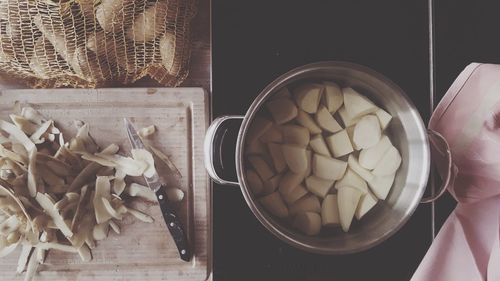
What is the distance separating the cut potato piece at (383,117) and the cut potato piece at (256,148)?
6.2 inches

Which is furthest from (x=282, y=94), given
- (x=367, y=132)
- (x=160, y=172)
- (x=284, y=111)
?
(x=160, y=172)

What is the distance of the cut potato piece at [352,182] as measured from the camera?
68 centimetres

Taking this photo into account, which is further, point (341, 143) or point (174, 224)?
point (174, 224)

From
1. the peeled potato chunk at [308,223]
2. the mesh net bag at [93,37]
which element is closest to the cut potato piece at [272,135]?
the peeled potato chunk at [308,223]

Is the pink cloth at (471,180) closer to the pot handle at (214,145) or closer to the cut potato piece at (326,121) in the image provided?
the cut potato piece at (326,121)

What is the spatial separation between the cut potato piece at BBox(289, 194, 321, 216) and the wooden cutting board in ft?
0.65

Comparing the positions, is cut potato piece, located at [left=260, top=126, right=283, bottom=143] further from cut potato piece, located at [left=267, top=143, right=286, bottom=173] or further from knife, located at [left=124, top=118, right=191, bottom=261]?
knife, located at [left=124, top=118, right=191, bottom=261]

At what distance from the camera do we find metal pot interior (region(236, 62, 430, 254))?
24.3 inches

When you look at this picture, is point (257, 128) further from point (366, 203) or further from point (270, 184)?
point (366, 203)

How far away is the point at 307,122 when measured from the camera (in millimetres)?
679

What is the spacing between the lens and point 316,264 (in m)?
0.75

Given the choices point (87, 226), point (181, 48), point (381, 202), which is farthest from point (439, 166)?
point (87, 226)

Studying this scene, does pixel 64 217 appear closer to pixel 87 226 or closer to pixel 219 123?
pixel 87 226

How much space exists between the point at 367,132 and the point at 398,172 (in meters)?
0.07
